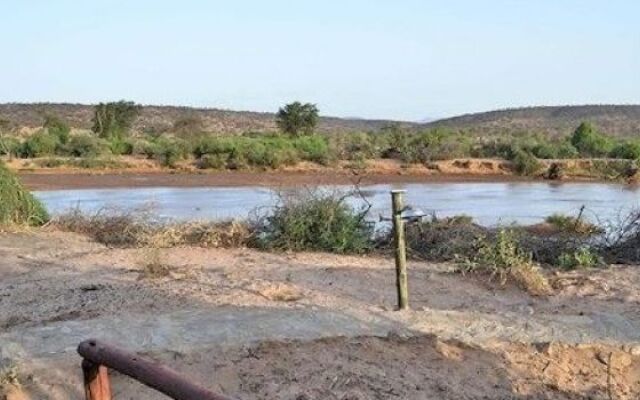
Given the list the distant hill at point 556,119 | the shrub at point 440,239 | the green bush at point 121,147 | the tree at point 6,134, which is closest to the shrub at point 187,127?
the tree at point 6,134

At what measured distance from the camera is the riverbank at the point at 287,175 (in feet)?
106

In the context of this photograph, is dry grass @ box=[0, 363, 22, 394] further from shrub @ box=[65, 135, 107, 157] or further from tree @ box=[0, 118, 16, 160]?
shrub @ box=[65, 135, 107, 157]

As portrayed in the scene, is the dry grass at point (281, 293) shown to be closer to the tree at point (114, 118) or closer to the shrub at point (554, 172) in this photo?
the shrub at point (554, 172)

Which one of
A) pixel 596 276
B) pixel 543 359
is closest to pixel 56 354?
pixel 543 359

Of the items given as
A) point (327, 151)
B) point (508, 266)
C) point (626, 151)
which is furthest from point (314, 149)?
point (508, 266)

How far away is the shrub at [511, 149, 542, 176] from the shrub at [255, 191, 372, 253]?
78.0 feet

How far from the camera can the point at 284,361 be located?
7387 mm

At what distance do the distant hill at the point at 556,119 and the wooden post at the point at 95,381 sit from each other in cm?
6943

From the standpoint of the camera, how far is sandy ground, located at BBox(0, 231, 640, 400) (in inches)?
282

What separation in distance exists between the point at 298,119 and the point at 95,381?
168 ft

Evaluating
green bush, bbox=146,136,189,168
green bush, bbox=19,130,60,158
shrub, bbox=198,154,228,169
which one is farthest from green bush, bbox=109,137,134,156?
shrub, bbox=198,154,228,169

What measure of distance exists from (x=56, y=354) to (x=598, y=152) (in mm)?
37929

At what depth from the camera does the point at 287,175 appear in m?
35.7

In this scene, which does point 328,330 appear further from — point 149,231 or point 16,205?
point 16,205
